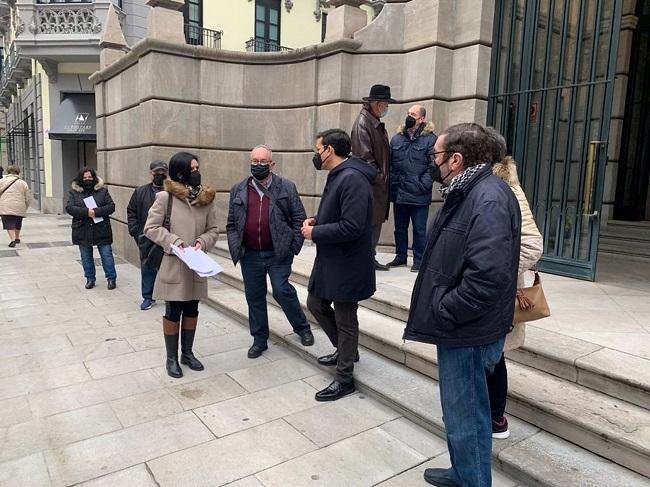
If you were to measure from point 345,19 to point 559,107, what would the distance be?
3488 mm

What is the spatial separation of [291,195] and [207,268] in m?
1.02

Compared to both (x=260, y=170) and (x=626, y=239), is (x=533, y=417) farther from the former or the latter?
(x=626, y=239)

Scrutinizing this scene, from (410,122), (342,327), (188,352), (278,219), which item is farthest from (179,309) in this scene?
(410,122)

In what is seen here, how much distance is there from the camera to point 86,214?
23.3ft

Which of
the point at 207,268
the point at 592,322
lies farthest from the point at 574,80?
the point at 207,268

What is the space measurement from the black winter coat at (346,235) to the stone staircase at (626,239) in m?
5.91

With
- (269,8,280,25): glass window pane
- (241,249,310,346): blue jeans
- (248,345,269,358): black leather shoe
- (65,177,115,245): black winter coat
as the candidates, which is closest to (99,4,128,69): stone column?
(65,177,115,245): black winter coat

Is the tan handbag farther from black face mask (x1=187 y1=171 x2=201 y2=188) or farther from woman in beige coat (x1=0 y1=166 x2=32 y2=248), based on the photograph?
woman in beige coat (x1=0 y1=166 x2=32 y2=248)

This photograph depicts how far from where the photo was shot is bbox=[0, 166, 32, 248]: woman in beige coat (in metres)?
11.3

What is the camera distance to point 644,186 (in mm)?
9586

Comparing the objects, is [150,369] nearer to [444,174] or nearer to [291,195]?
[291,195]

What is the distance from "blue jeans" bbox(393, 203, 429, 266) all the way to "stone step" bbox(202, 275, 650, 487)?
1888 millimetres

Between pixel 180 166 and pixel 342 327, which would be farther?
pixel 180 166

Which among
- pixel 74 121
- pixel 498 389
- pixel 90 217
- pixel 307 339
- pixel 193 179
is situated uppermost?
pixel 74 121
